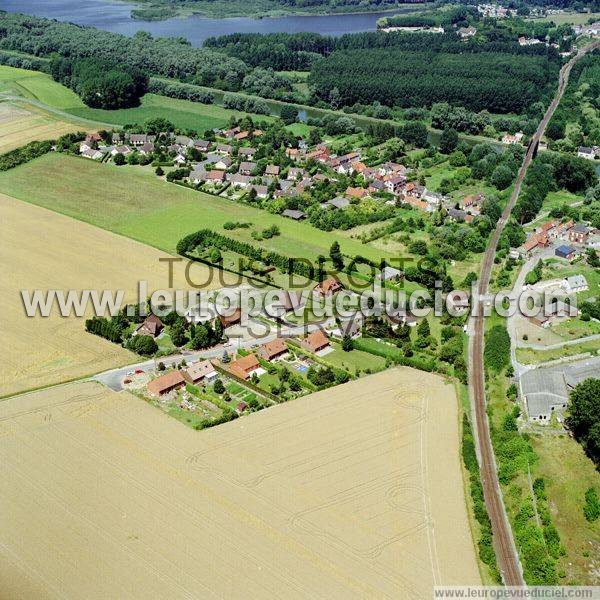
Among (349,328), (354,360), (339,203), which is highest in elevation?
(339,203)

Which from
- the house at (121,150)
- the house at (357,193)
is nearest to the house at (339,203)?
the house at (357,193)

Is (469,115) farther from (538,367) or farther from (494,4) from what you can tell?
(494,4)

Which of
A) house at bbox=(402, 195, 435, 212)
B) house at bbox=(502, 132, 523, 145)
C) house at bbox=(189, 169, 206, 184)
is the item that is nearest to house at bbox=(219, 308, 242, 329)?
house at bbox=(402, 195, 435, 212)

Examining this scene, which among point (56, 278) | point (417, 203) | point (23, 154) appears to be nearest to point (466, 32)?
point (417, 203)

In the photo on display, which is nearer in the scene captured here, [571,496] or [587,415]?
[571,496]

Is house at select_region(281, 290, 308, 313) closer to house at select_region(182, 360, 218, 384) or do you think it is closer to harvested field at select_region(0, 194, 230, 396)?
harvested field at select_region(0, 194, 230, 396)

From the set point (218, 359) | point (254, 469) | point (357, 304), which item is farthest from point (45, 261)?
point (254, 469)

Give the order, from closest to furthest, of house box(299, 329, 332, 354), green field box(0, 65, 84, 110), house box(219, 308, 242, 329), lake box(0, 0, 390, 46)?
house box(299, 329, 332, 354)
house box(219, 308, 242, 329)
green field box(0, 65, 84, 110)
lake box(0, 0, 390, 46)

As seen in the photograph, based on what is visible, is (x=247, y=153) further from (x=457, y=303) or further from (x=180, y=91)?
(x=457, y=303)
